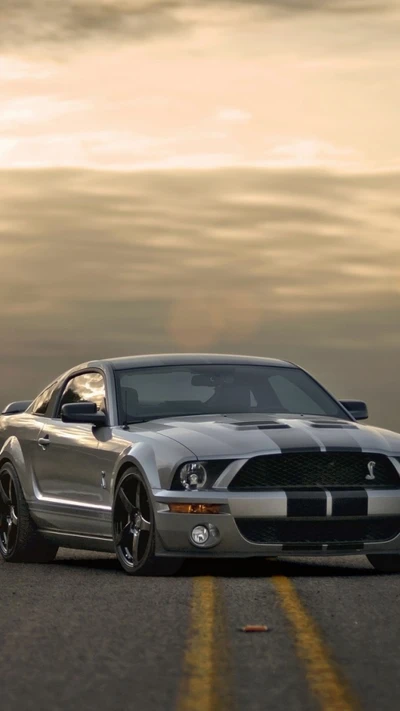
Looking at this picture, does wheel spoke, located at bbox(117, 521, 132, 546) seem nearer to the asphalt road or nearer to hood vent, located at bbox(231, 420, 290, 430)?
the asphalt road

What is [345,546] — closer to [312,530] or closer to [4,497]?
[312,530]

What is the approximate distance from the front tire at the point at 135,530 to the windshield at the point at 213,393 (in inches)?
33.9

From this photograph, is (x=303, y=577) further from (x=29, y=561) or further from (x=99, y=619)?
(x=29, y=561)

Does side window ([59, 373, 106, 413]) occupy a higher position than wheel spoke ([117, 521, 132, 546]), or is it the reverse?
side window ([59, 373, 106, 413])

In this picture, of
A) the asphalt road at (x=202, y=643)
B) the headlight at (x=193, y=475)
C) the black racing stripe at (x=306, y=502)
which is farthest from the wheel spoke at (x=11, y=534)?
the black racing stripe at (x=306, y=502)

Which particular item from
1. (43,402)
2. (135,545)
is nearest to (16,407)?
(43,402)

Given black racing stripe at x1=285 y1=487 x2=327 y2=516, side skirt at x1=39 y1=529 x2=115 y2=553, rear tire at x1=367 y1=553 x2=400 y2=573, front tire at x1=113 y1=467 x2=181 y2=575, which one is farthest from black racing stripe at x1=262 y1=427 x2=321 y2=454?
side skirt at x1=39 y1=529 x2=115 y2=553

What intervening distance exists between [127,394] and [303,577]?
2531mm

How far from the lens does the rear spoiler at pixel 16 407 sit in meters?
14.4

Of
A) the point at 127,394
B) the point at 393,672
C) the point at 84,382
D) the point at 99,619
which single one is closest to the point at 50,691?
the point at 393,672

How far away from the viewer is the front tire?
10.1 m

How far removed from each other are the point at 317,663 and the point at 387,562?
4.73 metres

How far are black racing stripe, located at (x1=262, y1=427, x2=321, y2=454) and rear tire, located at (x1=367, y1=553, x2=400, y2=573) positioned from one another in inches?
43.3

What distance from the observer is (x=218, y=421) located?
1080 centimetres
